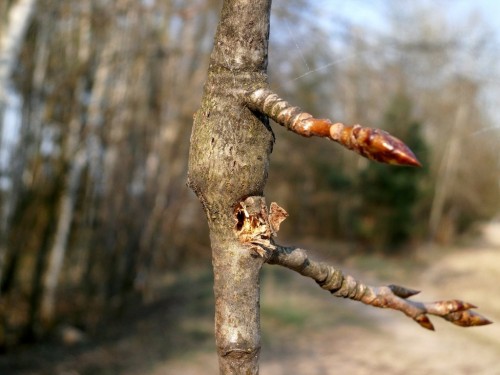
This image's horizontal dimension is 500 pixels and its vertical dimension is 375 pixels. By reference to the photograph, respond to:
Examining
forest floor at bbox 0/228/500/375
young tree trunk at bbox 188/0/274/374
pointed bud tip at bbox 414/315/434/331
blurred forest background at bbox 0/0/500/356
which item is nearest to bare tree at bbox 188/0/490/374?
young tree trunk at bbox 188/0/274/374

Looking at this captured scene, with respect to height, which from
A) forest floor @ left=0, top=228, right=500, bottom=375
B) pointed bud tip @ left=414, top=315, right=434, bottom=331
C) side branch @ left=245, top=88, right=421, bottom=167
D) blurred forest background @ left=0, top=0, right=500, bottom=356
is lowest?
pointed bud tip @ left=414, top=315, right=434, bottom=331

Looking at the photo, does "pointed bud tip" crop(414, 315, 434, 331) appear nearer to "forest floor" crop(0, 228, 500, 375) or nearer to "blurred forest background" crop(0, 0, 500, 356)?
"blurred forest background" crop(0, 0, 500, 356)

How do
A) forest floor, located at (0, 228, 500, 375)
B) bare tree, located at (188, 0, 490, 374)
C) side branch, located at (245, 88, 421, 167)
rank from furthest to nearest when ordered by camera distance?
forest floor, located at (0, 228, 500, 375), bare tree, located at (188, 0, 490, 374), side branch, located at (245, 88, 421, 167)

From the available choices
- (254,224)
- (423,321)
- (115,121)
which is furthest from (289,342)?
(254,224)

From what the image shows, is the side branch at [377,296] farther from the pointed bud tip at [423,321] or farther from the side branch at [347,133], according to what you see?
the side branch at [347,133]

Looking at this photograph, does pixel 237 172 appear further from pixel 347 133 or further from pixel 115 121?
pixel 115 121

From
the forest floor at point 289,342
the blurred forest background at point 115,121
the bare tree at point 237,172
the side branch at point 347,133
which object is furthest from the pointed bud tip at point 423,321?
the forest floor at point 289,342
